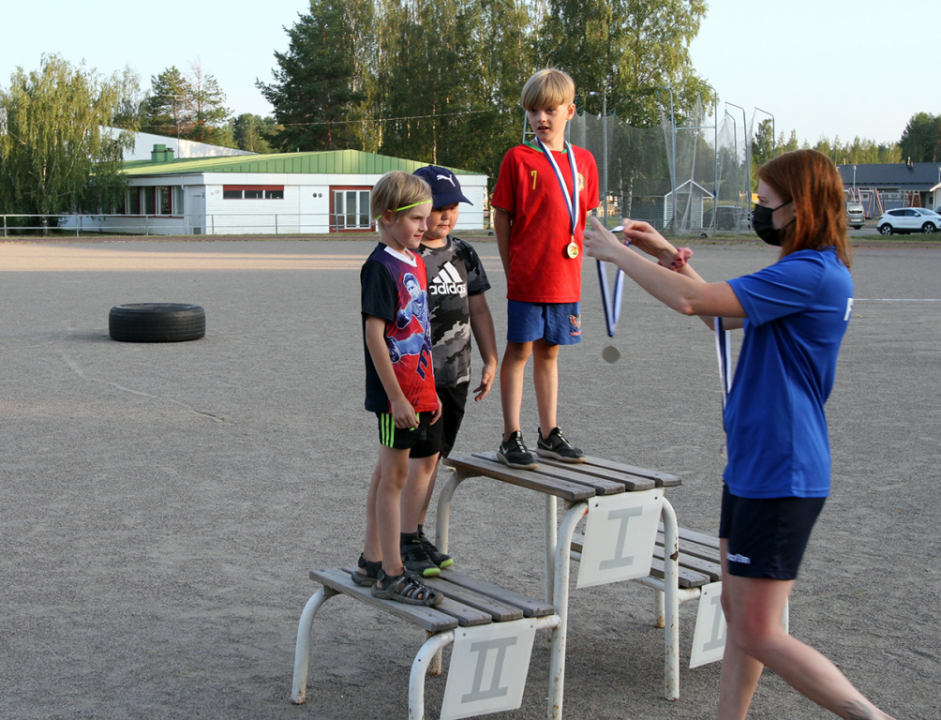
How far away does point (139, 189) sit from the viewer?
5500cm

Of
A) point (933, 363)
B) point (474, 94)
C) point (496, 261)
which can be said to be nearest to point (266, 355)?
point (933, 363)

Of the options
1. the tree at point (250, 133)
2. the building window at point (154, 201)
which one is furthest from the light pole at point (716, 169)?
the tree at point (250, 133)

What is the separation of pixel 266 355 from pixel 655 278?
29.4 feet

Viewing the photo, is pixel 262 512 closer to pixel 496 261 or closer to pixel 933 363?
pixel 933 363

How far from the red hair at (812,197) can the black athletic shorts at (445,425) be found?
1.33 meters

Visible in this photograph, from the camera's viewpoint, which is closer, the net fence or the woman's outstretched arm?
the woman's outstretched arm

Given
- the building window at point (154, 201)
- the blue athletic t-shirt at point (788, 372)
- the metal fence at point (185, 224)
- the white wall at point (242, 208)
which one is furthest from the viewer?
the building window at point (154, 201)

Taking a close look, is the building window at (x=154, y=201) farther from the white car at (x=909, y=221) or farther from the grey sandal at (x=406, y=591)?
the grey sandal at (x=406, y=591)

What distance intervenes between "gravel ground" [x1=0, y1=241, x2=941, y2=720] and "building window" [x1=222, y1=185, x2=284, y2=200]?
39448 mm

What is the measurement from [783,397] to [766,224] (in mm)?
526

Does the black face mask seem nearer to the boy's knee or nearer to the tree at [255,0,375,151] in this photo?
the boy's knee

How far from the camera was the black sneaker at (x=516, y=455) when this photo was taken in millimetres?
3875

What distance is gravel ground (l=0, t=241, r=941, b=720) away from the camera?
3.63 m

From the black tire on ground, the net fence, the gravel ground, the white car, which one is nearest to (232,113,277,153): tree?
the white car
